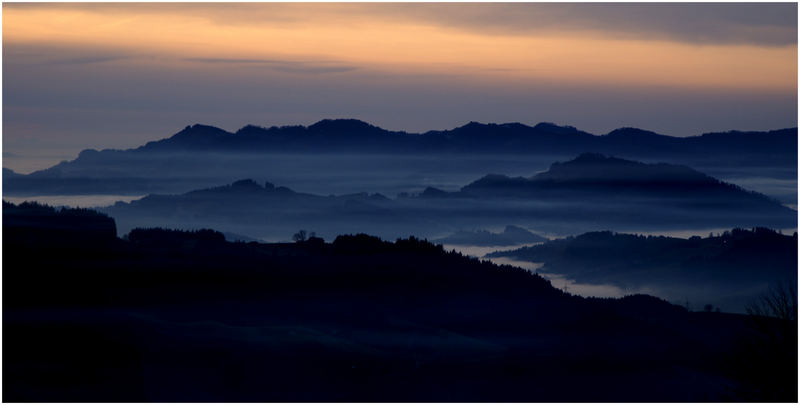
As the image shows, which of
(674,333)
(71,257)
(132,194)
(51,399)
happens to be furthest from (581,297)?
(132,194)

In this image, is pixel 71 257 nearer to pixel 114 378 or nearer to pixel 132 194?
pixel 114 378

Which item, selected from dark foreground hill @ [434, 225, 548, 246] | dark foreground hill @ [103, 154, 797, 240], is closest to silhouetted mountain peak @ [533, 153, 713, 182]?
dark foreground hill @ [103, 154, 797, 240]

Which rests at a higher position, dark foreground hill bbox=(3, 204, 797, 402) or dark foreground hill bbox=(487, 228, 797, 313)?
dark foreground hill bbox=(3, 204, 797, 402)

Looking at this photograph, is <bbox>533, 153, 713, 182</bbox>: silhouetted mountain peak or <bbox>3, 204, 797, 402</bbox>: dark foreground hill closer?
<bbox>3, 204, 797, 402</bbox>: dark foreground hill

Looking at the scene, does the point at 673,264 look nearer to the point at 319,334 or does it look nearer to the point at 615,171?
the point at 615,171

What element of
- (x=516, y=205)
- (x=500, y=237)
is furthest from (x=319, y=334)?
(x=516, y=205)

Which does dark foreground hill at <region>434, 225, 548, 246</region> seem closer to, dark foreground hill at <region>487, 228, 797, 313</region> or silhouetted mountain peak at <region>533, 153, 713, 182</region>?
dark foreground hill at <region>487, 228, 797, 313</region>

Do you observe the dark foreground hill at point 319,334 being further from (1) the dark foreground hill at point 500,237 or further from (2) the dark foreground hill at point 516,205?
(1) the dark foreground hill at point 500,237

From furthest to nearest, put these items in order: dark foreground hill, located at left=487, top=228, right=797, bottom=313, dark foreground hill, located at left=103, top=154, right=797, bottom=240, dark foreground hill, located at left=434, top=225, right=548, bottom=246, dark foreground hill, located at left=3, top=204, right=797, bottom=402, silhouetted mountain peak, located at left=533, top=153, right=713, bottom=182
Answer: silhouetted mountain peak, located at left=533, top=153, right=713, bottom=182, dark foreground hill, located at left=434, top=225, right=548, bottom=246, dark foreground hill, located at left=487, top=228, right=797, bottom=313, dark foreground hill, located at left=103, top=154, right=797, bottom=240, dark foreground hill, located at left=3, top=204, right=797, bottom=402
